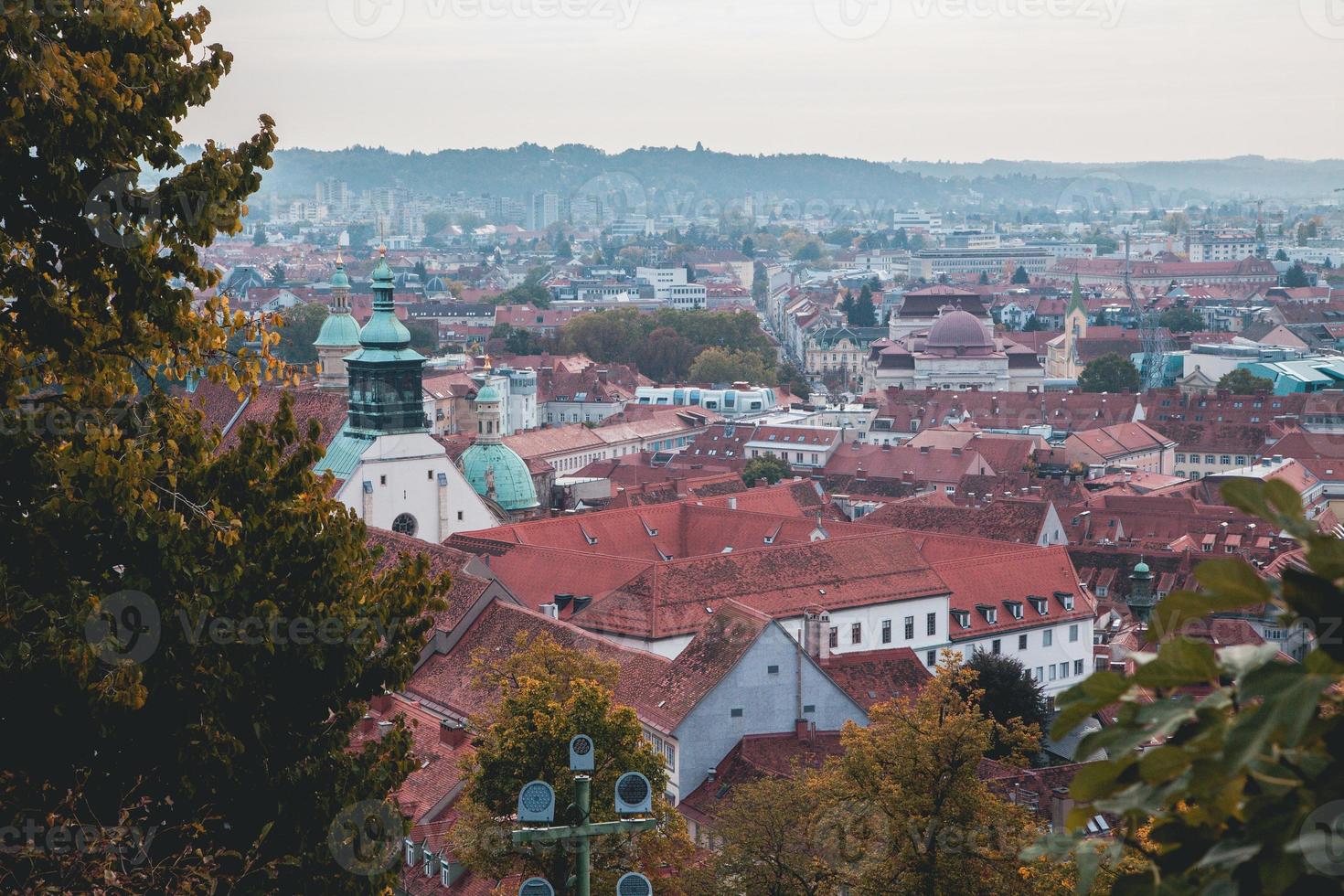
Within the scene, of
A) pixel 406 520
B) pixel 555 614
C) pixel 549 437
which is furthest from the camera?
pixel 549 437

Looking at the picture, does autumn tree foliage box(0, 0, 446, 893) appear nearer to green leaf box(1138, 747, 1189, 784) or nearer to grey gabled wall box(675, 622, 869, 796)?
green leaf box(1138, 747, 1189, 784)

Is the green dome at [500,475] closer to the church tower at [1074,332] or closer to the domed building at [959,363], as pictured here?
the domed building at [959,363]

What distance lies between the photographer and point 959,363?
11344cm

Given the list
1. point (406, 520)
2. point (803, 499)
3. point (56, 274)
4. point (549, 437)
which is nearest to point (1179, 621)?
point (56, 274)

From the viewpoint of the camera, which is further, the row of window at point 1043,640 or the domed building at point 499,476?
the domed building at point 499,476

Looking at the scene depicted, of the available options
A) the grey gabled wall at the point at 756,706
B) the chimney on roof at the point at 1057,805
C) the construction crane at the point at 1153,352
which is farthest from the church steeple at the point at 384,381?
the construction crane at the point at 1153,352

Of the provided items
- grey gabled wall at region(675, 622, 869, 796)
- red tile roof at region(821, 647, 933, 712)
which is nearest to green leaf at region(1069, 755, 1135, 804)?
grey gabled wall at region(675, 622, 869, 796)

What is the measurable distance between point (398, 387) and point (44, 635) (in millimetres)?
37117

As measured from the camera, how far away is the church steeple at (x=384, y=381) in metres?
44.6

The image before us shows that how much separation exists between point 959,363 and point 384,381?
7335 centimetres

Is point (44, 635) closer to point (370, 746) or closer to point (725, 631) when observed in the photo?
point (370, 746)

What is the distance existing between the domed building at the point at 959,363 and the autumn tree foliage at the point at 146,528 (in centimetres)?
10336

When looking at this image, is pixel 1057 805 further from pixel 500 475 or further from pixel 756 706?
pixel 500 475

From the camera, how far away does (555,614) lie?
118 feet
